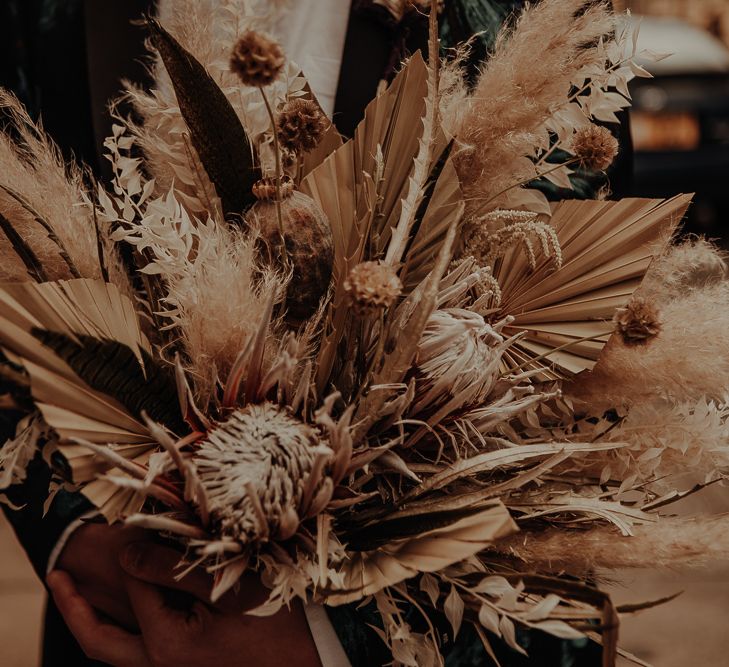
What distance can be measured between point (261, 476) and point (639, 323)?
305mm

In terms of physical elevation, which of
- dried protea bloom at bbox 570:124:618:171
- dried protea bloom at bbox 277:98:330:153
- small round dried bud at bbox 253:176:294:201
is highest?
dried protea bloom at bbox 277:98:330:153

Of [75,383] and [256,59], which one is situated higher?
[256,59]

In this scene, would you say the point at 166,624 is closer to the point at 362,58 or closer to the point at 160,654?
the point at 160,654

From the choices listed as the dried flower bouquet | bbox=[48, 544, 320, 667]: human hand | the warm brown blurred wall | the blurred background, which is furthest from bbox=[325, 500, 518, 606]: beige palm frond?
the warm brown blurred wall

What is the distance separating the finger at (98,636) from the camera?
706mm

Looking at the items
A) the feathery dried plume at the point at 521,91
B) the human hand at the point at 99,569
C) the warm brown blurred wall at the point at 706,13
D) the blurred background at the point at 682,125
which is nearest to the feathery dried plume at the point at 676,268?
the feathery dried plume at the point at 521,91

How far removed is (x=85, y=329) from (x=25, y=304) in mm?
39

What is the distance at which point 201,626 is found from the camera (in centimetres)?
64

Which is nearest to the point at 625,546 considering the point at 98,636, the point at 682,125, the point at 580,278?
the point at 580,278

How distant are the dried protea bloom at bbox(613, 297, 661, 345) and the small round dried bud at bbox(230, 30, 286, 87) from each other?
12.5 inches

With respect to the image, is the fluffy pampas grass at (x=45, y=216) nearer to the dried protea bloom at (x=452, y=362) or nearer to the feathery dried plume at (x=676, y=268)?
the dried protea bloom at (x=452, y=362)

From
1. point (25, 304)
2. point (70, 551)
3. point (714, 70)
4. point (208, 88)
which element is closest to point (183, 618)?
point (70, 551)

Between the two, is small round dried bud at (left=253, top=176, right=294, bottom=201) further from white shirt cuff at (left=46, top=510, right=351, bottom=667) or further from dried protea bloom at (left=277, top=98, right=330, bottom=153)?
white shirt cuff at (left=46, top=510, right=351, bottom=667)

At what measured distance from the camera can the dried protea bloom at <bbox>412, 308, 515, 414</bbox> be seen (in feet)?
1.91
